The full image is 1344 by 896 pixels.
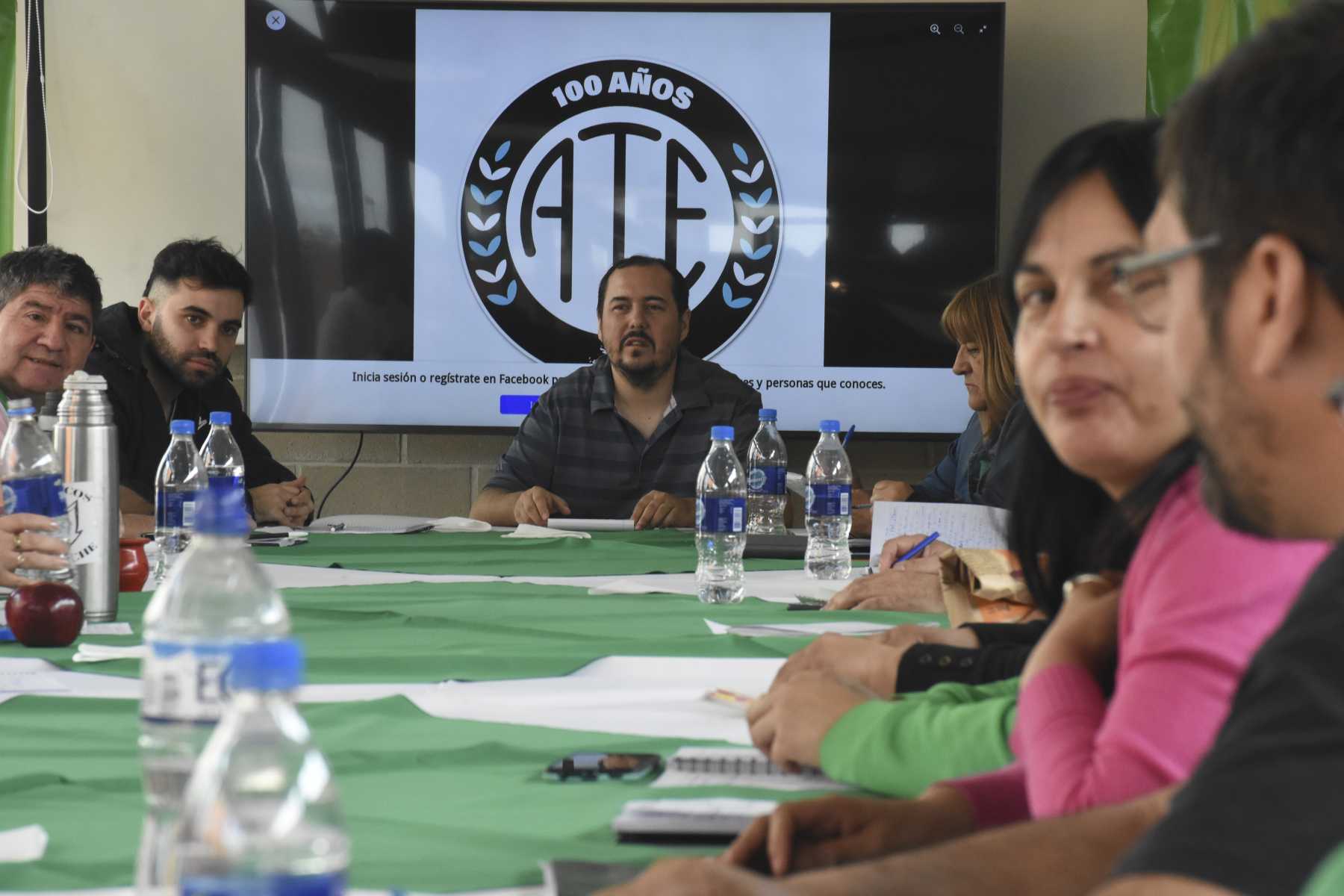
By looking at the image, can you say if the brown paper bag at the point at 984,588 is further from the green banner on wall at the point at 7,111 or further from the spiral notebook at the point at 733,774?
the green banner on wall at the point at 7,111

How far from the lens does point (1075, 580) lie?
42.8 inches

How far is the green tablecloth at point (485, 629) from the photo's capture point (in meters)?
1.54

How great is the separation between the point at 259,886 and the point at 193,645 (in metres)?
0.22

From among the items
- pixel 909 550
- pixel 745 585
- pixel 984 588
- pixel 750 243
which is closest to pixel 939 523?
pixel 909 550

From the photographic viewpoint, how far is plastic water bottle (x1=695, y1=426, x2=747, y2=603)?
2.12 metres

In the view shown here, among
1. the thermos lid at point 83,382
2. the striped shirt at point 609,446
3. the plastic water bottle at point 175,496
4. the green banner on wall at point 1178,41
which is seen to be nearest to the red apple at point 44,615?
the thermos lid at point 83,382

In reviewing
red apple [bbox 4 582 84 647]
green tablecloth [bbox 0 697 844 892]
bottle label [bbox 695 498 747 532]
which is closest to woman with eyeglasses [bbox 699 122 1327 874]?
green tablecloth [bbox 0 697 844 892]

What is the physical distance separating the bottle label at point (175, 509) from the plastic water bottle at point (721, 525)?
2.71ft

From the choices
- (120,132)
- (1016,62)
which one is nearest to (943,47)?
(1016,62)

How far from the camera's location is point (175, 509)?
7.74 ft

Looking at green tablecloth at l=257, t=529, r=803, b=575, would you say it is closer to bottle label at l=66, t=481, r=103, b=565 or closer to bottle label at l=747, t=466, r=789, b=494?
bottle label at l=747, t=466, r=789, b=494

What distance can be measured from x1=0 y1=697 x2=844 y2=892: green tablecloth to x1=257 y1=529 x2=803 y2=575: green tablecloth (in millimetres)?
1099

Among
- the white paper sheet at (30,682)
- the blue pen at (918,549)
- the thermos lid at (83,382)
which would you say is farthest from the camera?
the blue pen at (918,549)

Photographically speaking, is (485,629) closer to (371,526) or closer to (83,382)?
(83,382)
